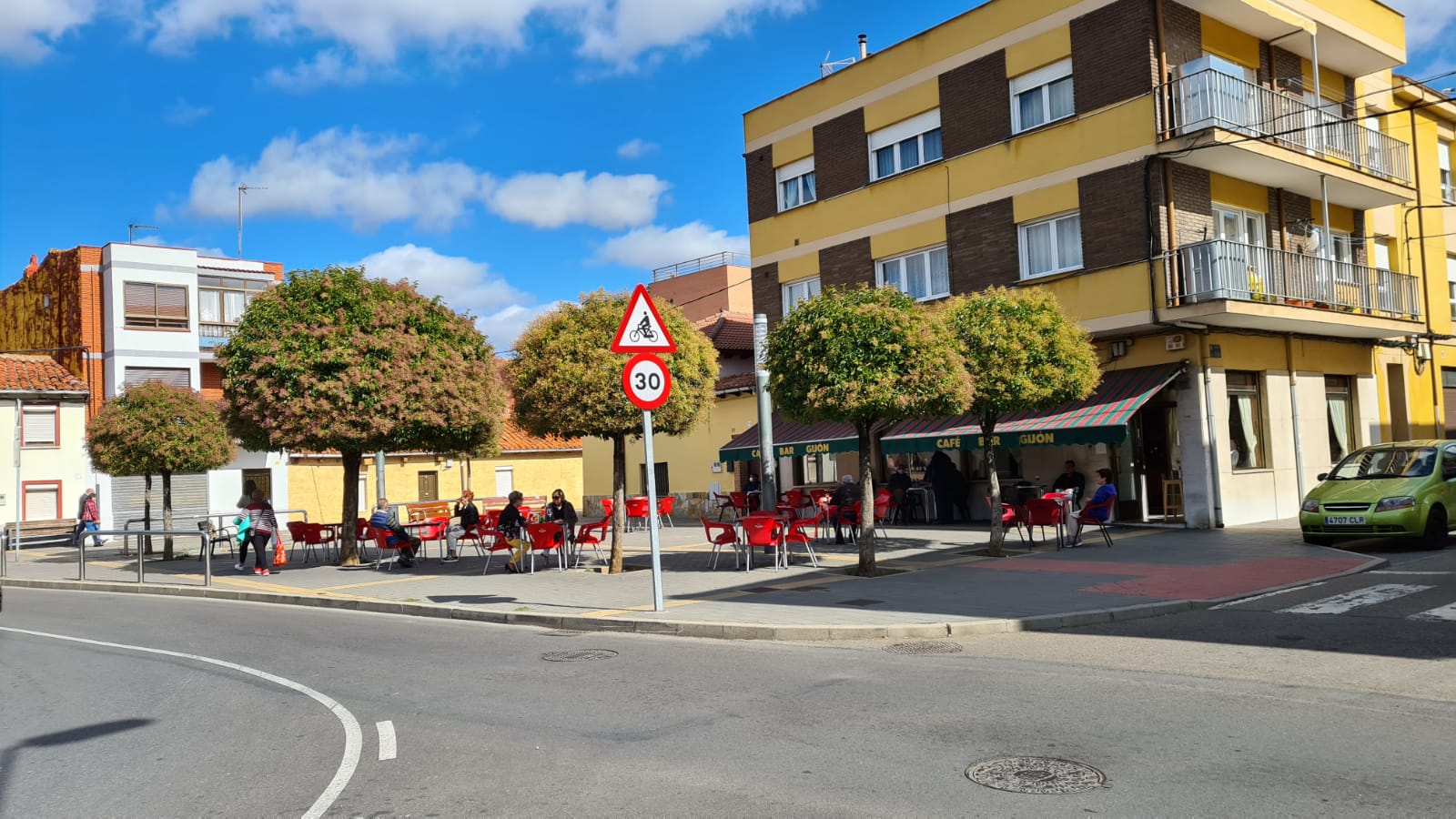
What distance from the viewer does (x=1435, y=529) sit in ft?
52.5

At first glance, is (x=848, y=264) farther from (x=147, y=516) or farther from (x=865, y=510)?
(x=147, y=516)

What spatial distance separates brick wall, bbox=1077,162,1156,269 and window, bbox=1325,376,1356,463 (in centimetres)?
710

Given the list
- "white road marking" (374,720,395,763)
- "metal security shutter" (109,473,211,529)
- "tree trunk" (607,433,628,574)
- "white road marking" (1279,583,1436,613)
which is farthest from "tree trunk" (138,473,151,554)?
"white road marking" (1279,583,1436,613)

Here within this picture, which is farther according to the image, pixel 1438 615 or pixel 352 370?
pixel 352 370

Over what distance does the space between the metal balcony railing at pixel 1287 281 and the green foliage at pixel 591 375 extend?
9643 millimetres

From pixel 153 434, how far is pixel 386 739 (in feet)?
65.7

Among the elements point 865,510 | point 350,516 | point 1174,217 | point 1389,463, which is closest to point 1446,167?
point 1174,217

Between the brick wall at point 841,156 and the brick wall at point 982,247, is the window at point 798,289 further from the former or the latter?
the brick wall at point 982,247

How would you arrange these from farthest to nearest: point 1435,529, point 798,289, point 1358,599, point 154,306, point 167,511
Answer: point 154,306 < point 798,289 < point 167,511 < point 1435,529 < point 1358,599

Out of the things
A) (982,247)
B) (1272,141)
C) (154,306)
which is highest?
(154,306)

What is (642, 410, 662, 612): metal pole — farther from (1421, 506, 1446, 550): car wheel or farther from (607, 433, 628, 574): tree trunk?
(1421, 506, 1446, 550): car wheel

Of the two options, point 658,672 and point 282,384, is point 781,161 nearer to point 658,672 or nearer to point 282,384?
point 282,384

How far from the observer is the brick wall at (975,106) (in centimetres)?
2331

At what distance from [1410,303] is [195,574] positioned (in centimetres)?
2720
